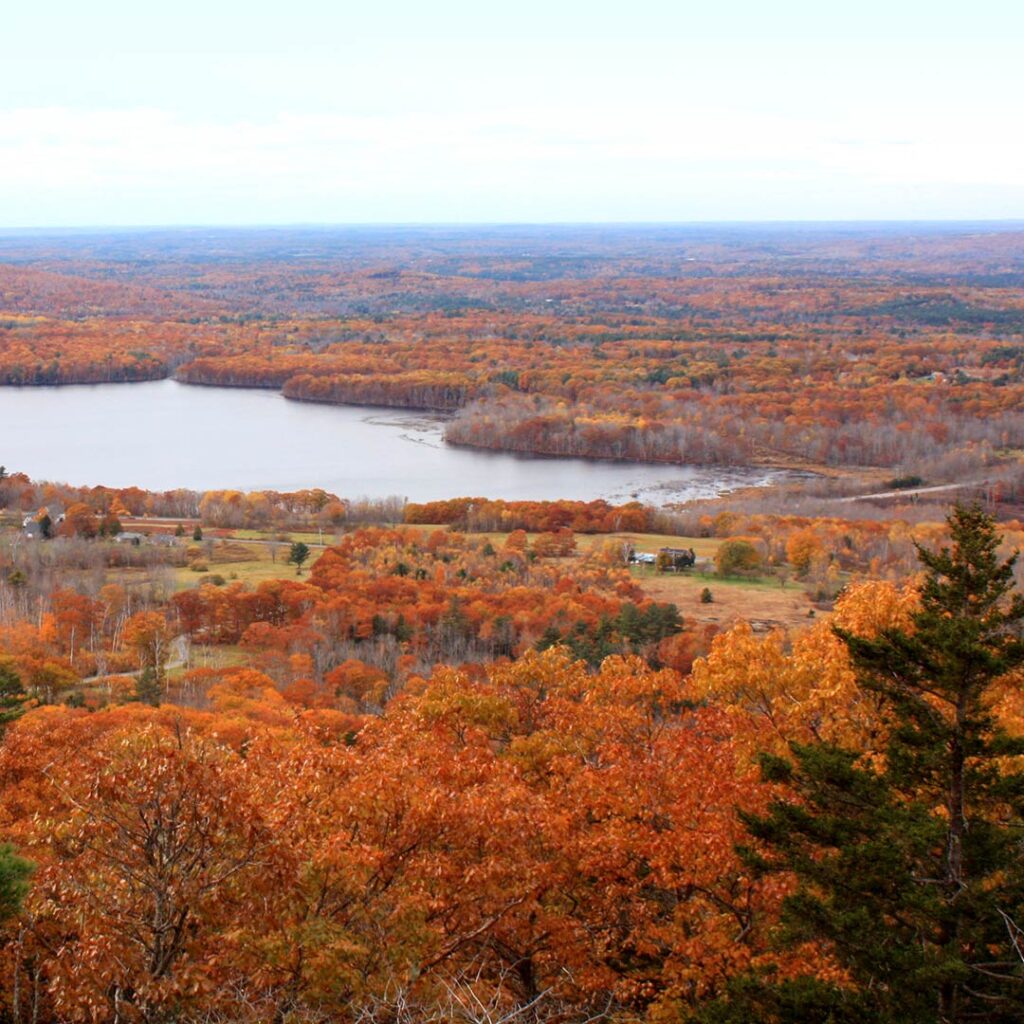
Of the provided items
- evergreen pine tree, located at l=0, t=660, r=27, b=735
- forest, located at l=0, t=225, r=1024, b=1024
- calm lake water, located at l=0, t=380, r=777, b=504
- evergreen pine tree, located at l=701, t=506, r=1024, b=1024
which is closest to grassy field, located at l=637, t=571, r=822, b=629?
forest, located at l=0, t=225, r=1024, b=1024

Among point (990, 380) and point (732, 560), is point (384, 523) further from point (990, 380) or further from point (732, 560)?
point (990, 380)

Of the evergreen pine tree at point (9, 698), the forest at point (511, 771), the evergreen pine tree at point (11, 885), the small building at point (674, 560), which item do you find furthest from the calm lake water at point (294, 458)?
the evergreen pine tree at point (11, 885)

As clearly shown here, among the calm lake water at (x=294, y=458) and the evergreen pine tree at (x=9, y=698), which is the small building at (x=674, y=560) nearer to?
the calm lake water at (x=294, y=458)

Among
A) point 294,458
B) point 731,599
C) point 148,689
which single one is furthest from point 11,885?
point 294,458

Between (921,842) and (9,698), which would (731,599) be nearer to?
(9,698)

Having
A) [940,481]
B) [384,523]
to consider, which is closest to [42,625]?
A: [384,523]

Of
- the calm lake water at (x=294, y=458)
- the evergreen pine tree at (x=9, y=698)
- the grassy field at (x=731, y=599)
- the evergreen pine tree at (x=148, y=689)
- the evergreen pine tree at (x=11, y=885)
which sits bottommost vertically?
the calm lake water at (x=294, y=458)
